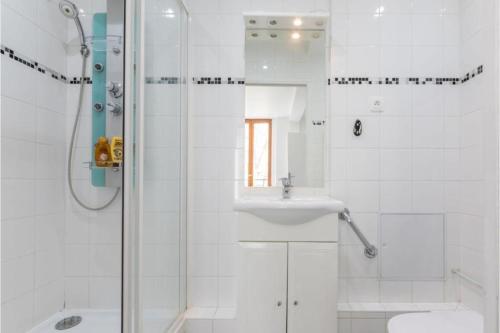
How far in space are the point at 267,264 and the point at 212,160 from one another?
0.69 meters

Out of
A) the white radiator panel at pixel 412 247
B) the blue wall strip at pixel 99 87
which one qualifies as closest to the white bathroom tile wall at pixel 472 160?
the white radiator panel at pixel 412 247

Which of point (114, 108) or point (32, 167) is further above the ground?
point (114, 108)

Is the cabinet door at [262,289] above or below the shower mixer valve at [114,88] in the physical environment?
below

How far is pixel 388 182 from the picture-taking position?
1.84 meters

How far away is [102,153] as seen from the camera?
156cm

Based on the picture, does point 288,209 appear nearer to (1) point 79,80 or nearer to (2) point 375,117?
(2) point 375,117

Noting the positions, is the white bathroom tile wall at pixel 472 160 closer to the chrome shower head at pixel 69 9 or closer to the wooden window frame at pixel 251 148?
the wooden window frame at pixel 251 148

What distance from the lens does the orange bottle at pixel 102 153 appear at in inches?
60.6

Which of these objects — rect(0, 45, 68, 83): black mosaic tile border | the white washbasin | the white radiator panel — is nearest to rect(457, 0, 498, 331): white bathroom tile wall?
the white radiator panel

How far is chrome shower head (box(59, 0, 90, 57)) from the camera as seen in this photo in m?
1.62

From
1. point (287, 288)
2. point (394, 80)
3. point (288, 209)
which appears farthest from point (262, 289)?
point (394, 80)

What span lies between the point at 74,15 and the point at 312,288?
1928 millimetres

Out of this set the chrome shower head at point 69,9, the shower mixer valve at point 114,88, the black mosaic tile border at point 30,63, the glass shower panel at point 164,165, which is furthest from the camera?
the chrome shower head at point 69,9

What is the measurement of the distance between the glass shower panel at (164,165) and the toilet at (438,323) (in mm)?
1040
